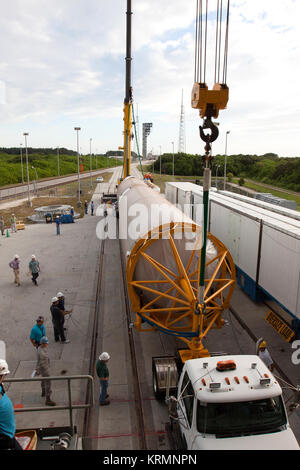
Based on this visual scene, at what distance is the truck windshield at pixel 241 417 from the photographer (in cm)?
516

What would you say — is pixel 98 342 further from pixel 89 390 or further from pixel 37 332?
pixel 89 390

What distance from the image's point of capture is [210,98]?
22.4 ft

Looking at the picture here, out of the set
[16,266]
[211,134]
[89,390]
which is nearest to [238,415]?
[89,390]

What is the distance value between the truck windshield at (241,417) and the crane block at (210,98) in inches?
218

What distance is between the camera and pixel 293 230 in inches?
421

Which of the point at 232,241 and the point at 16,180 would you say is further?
the point at 16,180

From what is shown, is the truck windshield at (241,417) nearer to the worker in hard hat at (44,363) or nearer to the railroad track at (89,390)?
the railroad track at (89,390)

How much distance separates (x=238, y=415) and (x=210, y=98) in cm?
587

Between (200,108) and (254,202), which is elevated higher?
(200,108)

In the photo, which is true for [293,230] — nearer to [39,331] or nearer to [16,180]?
[39,331]

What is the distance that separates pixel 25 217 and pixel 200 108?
3029 cm

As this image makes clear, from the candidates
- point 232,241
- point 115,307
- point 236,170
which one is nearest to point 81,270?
point 115,307
